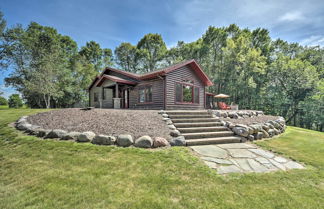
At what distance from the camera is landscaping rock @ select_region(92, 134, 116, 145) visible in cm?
396

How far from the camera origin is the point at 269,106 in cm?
2141

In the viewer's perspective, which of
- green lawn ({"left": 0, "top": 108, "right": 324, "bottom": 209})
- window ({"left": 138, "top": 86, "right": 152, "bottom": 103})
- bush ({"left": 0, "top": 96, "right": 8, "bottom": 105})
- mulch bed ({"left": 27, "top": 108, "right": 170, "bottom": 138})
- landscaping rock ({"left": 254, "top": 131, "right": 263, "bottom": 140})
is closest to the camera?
green lawn ({"left": 0, "top": 108, "right": 324, "bottom": 209})

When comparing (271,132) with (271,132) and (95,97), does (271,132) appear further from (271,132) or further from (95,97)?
(95,97)

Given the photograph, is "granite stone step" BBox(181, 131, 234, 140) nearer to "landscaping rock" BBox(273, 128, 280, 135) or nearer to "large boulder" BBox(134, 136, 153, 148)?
"large boulder" BBox(134, 136, 153, 148)

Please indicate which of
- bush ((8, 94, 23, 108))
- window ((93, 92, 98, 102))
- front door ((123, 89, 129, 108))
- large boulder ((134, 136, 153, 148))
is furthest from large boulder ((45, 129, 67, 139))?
bush ((8, 94, 23, 108))

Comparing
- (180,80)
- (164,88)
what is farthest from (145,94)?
(180,80)

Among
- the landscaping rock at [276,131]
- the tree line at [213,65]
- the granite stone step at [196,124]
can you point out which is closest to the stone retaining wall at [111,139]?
the granite stone step at [196,124]

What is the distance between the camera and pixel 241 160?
3.37m

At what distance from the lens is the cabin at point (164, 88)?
9336 mm

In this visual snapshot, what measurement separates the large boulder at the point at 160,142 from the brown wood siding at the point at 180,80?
5216mm

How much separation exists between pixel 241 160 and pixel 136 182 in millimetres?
2667

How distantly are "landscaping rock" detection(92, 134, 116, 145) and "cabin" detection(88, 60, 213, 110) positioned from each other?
5.46m

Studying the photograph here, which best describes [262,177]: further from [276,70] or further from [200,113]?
[276,70]

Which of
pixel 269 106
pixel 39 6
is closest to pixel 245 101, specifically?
pixel 269 106
